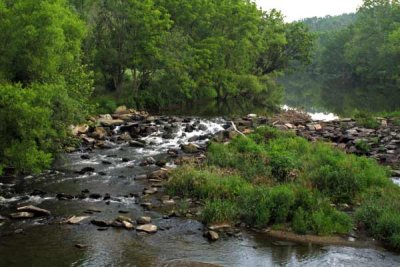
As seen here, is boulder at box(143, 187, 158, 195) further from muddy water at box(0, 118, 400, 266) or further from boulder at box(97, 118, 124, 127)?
boulder at box(97, 118, 124, 127)

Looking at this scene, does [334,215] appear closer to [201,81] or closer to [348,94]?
[201,81]

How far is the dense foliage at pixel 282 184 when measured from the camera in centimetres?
1839

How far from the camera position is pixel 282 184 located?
2167 centimetres

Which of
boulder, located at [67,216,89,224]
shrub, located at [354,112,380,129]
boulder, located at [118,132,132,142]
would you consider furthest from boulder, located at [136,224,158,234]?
shrub, located at [354,112,380,129]

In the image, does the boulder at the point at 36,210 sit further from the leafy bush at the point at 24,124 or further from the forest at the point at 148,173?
the leafy bush at the point at 24,124

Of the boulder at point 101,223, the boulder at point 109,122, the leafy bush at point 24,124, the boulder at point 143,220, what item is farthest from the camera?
the boulder at point 109,122

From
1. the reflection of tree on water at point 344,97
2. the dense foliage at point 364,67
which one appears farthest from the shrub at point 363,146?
the dense foliage at point 364,67

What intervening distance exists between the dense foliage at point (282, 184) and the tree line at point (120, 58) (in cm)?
737

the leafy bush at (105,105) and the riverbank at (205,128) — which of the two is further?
the leafy bush at (105,105)

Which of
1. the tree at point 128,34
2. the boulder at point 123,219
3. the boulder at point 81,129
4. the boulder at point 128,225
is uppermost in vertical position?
the tree at point 128,34

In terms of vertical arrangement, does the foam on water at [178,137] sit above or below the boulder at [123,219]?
below

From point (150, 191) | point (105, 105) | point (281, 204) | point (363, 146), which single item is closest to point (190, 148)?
point (150, 191)

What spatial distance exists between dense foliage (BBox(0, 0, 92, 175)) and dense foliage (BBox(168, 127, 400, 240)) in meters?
6.74

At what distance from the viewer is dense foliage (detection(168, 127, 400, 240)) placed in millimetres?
18391
